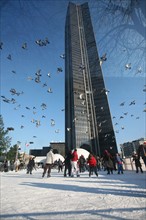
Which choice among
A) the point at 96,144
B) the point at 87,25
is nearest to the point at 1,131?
the point at 87,25

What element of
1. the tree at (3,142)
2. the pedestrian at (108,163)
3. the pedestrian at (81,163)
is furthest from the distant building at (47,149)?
the pedestrian at (108,163)

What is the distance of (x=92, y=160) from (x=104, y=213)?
8689 millimetres

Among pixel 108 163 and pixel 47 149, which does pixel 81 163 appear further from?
pixel 47 149

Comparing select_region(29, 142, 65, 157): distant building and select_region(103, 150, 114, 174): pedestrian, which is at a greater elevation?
select_region(29, 142, 65, 157): distant building

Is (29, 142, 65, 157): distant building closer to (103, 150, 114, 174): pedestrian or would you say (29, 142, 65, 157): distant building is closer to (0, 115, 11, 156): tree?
(0, 115, 11, 156): tree

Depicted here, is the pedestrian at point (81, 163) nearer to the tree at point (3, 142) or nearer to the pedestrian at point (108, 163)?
the pedestrian at point (108, 163)

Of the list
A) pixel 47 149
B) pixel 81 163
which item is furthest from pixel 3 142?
pixel 47 149

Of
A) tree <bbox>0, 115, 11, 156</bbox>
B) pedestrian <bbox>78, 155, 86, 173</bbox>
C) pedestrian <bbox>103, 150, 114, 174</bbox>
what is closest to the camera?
pedestrian <bbox>103, 150, 114, 174</bbox>

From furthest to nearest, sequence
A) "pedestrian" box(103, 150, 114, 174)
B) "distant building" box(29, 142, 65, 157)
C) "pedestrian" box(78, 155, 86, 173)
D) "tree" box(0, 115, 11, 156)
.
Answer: "distant building" box(29, 142, 65, 157) < "tree" box(0, 115, 11, 156) < "pedestrian" box(78, 155, 86, 173) < "pedestrian" box(103, 150, 114, 174)

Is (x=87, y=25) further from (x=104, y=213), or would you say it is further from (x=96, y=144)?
(x=96, y=144)

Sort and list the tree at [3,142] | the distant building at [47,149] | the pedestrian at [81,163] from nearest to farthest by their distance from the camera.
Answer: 1. the pedestrian at [81,163]
2. the tree at [3,142]
3. the distant building at [47,149]

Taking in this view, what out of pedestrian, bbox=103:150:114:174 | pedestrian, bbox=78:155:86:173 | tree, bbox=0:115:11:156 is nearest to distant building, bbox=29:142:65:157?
tree, bbox=0:115:11:156

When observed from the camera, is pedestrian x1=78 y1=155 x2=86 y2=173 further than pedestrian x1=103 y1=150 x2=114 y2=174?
Yes

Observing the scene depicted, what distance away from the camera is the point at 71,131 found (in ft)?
375
